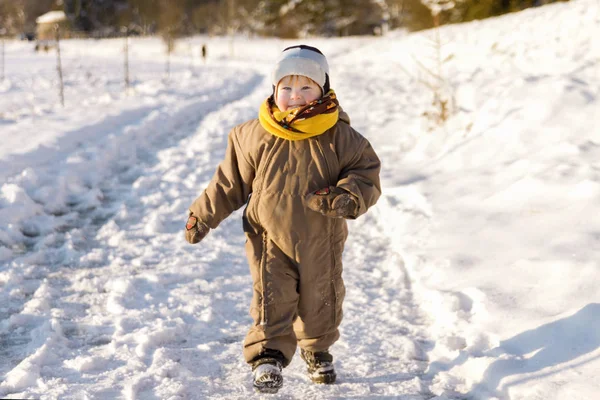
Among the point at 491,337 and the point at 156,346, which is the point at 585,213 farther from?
the point at 156,346

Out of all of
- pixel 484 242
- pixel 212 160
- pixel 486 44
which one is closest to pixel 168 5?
pixel 486 44

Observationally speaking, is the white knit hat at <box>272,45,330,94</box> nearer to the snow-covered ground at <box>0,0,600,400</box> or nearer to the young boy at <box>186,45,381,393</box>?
the young boy at <box>186,45,381,393</box>

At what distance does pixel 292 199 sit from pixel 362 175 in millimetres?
308

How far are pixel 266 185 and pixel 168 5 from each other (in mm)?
41615

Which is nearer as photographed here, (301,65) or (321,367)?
(301,65)

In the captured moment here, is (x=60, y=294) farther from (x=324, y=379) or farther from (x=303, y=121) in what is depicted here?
(x=303, y=121)

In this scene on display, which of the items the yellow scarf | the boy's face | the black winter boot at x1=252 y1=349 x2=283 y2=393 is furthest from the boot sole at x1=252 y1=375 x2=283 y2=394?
the boy's face

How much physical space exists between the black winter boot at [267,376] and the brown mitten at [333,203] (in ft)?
2.22

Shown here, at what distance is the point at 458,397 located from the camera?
251cm

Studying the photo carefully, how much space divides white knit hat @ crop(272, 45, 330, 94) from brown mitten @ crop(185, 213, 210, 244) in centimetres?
69

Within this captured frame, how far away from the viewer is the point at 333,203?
7.38 feet

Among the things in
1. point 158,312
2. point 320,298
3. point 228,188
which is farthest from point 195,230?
point 158,312

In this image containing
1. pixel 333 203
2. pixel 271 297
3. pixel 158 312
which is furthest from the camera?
pixel 158 312

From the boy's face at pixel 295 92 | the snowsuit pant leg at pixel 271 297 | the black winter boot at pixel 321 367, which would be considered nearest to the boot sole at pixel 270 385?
the snowsuit pant leg at pixel 271 297
